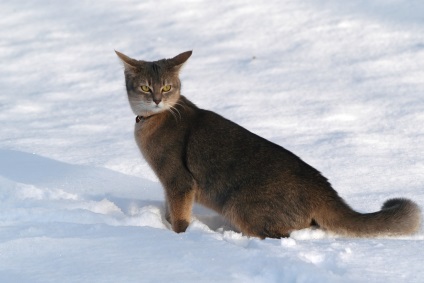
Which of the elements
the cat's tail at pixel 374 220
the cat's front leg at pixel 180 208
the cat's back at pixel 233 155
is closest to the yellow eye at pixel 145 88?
the cat's back at pixel 233 155

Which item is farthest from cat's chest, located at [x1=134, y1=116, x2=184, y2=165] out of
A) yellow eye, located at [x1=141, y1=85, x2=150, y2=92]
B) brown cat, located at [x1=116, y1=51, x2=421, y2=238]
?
yellow eye, located at [x1=141, y1=85, x2=150, y2=92]

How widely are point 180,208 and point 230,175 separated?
37 cm

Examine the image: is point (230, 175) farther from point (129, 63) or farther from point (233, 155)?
point (129, 63)

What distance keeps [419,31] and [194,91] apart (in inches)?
110

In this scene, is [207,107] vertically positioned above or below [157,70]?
below

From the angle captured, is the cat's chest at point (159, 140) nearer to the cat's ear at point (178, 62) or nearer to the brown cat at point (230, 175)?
the brown cat at point (230, 175)

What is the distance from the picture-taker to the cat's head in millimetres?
4934

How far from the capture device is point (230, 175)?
15.1ft

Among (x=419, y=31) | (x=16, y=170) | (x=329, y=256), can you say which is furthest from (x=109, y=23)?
(x=329, y=256)

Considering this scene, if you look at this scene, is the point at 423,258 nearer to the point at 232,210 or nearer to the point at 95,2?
the point at 232,210

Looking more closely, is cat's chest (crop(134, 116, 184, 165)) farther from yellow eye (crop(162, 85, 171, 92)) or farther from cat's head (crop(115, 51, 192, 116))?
yellow eye (crop(162, 85, 171, 92))

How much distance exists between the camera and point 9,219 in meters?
4.28

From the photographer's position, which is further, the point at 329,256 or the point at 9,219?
the point at 9,219

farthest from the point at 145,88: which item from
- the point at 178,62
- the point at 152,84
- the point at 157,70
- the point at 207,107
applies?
the point at 207,107
